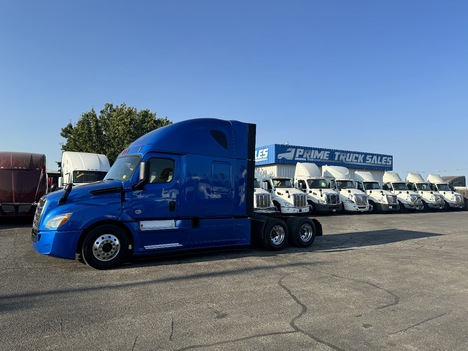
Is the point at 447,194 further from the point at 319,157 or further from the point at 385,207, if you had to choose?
the point at 319,157

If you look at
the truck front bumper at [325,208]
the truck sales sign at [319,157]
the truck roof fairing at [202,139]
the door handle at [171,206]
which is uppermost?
the truck sales sign at [319,157]

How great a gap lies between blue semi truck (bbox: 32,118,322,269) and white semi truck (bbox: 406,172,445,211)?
23.7 meters

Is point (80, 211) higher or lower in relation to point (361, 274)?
higher

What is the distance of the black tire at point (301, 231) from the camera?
10133 millimetres

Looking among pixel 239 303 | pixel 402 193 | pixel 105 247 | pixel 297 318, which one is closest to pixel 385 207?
pixel 402 193

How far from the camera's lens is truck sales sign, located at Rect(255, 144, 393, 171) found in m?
36.8

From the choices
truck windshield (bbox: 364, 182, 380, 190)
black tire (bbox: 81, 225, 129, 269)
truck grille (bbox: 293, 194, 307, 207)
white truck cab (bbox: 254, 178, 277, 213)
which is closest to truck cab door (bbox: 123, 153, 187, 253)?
black tire (bbox: 81, 225, 129, 269)

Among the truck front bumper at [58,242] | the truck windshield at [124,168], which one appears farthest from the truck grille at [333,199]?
the truck front bumper at [58,242]

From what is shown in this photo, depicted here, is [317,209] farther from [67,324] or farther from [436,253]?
[67,324]

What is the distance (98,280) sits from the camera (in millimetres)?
6492

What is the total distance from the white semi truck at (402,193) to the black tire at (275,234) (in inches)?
800

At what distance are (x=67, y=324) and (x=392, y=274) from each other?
584 cm

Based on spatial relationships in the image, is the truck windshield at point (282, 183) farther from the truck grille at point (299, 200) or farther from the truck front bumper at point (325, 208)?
the truck front bumper at point (325, 208)

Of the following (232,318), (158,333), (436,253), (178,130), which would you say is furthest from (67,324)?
(436,253)
